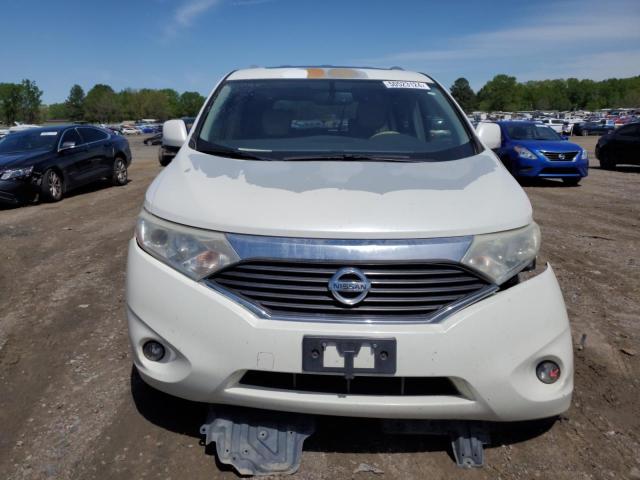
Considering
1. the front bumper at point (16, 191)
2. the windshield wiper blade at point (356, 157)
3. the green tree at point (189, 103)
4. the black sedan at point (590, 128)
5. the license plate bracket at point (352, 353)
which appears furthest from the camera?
the green tree at point (189, 103)

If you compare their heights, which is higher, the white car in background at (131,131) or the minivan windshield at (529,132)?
the minivan windshield at (529,132)

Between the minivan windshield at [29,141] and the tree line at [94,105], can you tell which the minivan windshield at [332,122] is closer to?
the minivan windshield at [29,141]

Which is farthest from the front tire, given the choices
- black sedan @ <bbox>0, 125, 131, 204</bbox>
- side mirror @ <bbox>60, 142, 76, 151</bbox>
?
side mirror @ <bbox>60, 142, 76, 151</bbox>

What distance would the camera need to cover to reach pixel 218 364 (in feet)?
7.29

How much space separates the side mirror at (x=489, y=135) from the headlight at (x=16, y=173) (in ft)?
31.8

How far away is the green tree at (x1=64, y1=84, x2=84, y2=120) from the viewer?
149250 millimetres

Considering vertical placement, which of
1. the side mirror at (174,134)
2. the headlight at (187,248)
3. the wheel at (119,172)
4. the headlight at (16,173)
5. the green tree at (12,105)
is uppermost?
the side mirror at (174,134)

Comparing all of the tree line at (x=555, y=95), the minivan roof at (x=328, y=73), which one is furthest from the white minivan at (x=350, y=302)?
the tree line at (x=555, y=95)

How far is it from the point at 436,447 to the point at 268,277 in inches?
46.8

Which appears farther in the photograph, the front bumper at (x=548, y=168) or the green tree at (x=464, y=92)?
Result: the green tree at (x=464, y=92)

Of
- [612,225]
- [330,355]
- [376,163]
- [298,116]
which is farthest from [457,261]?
[612,225]

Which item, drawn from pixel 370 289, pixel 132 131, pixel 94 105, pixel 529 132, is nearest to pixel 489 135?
pixel 370 289

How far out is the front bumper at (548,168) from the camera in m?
13.1

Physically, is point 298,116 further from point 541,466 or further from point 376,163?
point 541,466
